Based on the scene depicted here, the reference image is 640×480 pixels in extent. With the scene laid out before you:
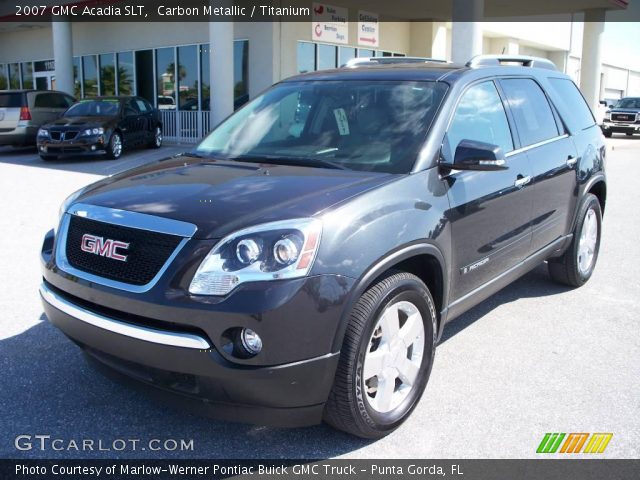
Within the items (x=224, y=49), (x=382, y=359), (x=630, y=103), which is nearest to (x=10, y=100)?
(x=224, y=49)

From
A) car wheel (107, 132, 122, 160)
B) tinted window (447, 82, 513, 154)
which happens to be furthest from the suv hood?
car wheel (107, 132, 122, 160)

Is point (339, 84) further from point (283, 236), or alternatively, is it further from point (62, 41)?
point (62, 41)

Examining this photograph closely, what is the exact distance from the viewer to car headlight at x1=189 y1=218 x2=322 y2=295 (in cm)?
260

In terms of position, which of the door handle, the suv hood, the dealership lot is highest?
the suv hood

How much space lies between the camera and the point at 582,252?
562 cm

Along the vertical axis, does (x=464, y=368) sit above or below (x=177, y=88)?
below

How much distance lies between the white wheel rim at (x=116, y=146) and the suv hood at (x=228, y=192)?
1229 centimetres

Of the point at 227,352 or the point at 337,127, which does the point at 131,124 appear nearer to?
the point at 337,127

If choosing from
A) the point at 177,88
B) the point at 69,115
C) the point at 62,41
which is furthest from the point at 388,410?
the point at 62,41

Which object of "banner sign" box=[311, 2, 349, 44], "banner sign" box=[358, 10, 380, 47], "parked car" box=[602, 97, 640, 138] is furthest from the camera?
"parked car" box=[602, 97, 640, 138]

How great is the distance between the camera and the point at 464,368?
13.0ft

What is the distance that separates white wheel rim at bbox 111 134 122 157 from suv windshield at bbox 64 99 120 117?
0.68 m

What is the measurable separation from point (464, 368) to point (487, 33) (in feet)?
86.3

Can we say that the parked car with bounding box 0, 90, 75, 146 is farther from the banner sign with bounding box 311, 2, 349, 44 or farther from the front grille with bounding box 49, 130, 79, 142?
the banner sign with bounding box 311, 2, 349, 44
